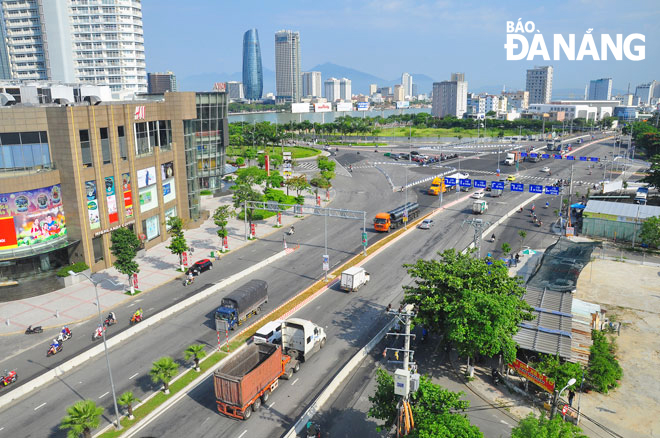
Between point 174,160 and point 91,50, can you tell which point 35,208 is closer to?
point 174,160

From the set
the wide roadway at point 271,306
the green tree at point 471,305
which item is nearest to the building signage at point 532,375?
the green tree at point 471,305

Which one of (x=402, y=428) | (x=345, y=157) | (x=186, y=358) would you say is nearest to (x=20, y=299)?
(x=186, y=358)

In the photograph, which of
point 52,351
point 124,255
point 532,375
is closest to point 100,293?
point 124,255

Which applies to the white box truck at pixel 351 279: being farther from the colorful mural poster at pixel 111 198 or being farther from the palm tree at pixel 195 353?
the colorful mural poster at pixel 111 198

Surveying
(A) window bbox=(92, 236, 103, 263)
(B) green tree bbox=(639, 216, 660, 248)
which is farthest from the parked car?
(A) window bbox=(92, 236, 103, 263)

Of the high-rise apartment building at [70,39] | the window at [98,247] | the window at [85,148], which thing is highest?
the high-rise apartment building at [70,39]

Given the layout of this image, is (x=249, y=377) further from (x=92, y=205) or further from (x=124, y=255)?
(x=92, y=205)

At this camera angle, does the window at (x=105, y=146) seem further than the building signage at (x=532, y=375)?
Yes
